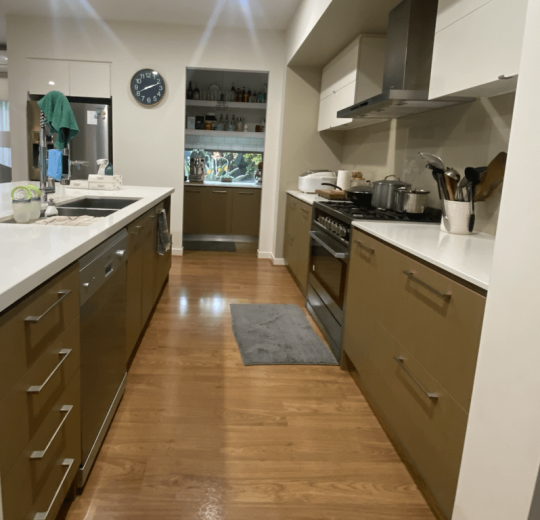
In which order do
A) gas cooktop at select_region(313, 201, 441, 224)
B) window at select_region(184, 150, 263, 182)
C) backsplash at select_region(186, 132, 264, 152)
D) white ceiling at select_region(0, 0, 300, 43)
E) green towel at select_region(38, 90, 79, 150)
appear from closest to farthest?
gas cooktop at select_region(313, 201, 441, 224)
green towel at select_region(38, 90, 79, 150)
white ceiling at select_region(0, 0, 300, 43)
backsplash at select_region(186, 132, 264, 152)
window at select_region(184, 150, 263, 182)

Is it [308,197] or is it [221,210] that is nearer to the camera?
[308,197]

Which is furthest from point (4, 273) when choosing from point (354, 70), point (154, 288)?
point (354, 70)

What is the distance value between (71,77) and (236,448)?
4.88m

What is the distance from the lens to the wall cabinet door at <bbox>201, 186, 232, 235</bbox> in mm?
6637

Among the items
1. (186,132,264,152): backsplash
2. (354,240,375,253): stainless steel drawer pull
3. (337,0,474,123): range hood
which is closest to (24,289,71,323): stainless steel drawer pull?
(354,240,375,253): stainless steel drawer pull

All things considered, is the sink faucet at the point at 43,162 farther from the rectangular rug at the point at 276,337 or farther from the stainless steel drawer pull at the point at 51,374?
the rectangular rug at the point at 276,337

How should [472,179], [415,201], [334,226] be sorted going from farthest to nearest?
[334,226] → [415,201] → [472,179]

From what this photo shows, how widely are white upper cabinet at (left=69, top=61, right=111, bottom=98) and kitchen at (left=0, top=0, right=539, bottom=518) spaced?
0.21ft

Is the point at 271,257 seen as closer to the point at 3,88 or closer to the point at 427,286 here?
the point at 427,286

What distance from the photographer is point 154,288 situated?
3.48m

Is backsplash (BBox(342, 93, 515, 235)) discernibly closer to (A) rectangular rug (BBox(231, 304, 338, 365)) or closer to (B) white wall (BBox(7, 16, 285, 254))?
(A) rectangular rug (BBox(231, 304, 338, 365))

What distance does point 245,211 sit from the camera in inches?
265

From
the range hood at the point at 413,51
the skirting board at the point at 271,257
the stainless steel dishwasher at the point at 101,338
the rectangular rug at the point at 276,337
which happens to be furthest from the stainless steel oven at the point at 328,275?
the skirting board at the point at 271,257

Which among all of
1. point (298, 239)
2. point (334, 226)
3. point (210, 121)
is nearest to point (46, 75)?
point (210, 121)
